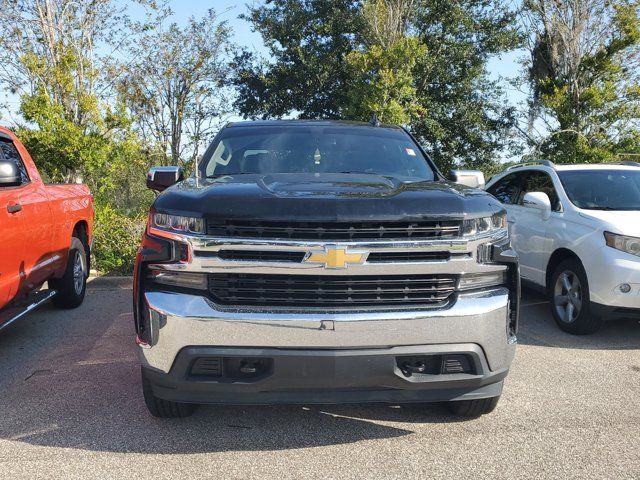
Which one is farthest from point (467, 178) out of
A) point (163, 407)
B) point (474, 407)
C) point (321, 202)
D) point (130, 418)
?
point (130, 418)

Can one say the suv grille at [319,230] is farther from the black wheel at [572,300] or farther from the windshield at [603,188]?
the windshield at [603,188]

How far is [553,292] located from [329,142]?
3.07 meters

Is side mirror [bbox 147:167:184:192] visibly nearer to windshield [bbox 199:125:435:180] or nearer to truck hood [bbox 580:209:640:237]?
windshield [bbox 199:125:435:180]

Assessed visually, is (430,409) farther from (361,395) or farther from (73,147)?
(73,147)

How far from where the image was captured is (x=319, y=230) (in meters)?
2.83

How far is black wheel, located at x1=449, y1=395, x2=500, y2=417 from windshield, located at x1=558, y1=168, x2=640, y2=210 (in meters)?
3.28

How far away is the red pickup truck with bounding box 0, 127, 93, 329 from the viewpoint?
451 cm

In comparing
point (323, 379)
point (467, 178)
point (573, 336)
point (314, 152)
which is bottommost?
point (573, 336)

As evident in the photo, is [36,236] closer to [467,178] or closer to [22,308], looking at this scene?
[22,308]

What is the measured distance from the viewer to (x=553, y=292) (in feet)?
19.7

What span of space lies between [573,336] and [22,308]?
4998 mm

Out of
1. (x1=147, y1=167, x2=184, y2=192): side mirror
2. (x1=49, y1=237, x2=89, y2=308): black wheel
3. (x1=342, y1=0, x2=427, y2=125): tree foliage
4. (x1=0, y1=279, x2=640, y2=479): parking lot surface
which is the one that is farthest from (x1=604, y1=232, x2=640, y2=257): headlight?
(x1=342, y1=0, x2=427, y2=125): tree foliage

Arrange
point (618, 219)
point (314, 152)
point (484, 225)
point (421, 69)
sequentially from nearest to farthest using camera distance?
point (484, 225), point (314, 152), point (618, 219), point (421, 69)

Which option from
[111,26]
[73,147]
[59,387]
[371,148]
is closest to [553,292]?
[371,148]
